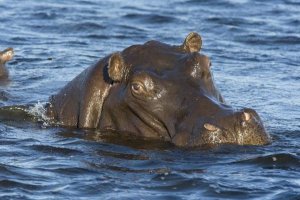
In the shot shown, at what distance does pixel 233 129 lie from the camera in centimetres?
927

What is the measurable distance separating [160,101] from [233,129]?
1.02 metres

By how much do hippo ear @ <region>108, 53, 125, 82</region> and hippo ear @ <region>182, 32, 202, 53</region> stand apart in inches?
30.2

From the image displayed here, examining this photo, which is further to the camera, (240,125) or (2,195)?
(240,125)

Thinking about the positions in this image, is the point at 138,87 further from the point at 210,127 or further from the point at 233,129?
the point at 233,129

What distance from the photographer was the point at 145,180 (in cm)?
888

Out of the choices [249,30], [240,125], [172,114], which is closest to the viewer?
[240,125]

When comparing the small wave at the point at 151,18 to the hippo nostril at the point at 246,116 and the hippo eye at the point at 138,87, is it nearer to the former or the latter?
the hippo eye at the point at 138,87

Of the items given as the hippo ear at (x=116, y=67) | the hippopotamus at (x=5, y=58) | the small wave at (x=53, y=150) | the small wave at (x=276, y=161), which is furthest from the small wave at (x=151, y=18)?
the small wave at (x=276, y=161)

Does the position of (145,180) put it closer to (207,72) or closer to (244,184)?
(244,184)

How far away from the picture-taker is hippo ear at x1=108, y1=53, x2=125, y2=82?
10180 millimetres

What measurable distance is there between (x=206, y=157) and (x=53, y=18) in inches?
459

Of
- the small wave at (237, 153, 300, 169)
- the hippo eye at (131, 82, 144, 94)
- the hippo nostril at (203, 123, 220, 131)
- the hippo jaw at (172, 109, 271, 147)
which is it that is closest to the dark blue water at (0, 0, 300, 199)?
the small wave at (237, 153, 300, 169)

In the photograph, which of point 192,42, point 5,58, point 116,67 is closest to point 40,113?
point 116,67

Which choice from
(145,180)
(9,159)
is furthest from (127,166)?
(9,159)
